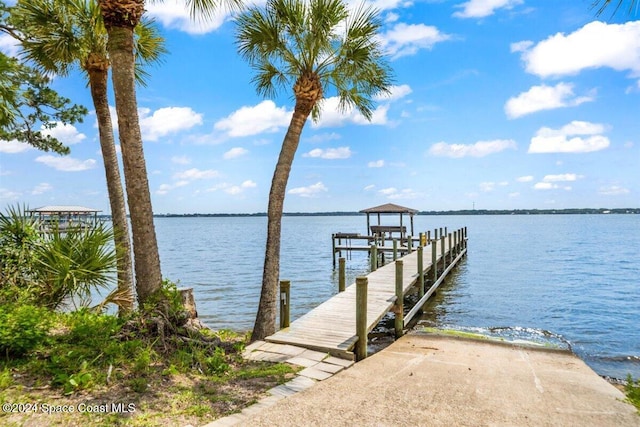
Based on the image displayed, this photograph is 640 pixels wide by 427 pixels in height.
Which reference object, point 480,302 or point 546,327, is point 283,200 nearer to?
point 546,327

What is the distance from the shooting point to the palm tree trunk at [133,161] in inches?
263

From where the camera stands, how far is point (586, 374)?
7.94 meters

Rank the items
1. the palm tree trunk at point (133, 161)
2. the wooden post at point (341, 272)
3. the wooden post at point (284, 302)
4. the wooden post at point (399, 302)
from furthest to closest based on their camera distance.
A: 1. the wooden post at point (341, 272)
2. the wooden post at point (399, 302)
3. the wooden post at point (284, 302)
4. the palm tree trunk at point (133, 161)

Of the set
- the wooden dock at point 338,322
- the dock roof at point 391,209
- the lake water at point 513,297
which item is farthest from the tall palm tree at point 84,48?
the dock roof at point 391,209

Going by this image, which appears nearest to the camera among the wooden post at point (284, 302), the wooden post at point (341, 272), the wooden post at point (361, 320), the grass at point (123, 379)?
the grass at point (123, 379)

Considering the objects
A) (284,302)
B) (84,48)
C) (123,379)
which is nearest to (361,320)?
(284,302)

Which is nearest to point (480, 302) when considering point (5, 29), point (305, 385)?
point (305, 385)

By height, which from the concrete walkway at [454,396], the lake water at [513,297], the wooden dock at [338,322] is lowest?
the lake water at [513,297]

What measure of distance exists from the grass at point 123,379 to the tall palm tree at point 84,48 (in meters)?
2.73

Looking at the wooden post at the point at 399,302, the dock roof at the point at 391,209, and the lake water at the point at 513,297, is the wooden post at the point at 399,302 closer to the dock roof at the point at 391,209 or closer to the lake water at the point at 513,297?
the lake water at the point at 513,297

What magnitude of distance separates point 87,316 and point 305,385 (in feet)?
13.1

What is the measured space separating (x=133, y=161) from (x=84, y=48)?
4646 mm

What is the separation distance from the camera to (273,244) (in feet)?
28.7

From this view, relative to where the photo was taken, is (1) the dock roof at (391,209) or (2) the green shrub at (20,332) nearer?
(2) the green shrub at (20,332)
